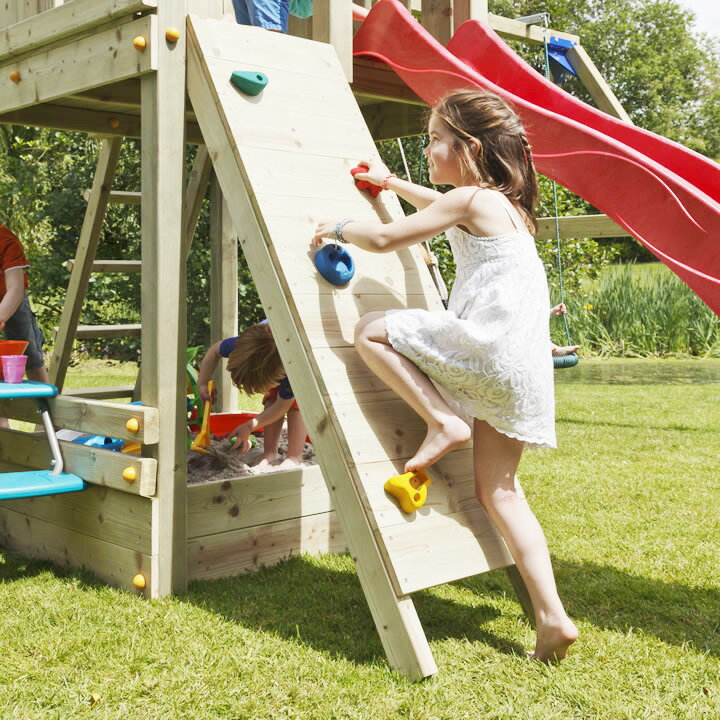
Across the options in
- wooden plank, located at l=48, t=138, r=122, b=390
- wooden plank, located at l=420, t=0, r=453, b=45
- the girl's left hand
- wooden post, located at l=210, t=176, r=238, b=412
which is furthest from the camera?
wooden post, located at l=210, t=176, r=238, b=412

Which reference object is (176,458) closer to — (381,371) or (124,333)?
(381,371)

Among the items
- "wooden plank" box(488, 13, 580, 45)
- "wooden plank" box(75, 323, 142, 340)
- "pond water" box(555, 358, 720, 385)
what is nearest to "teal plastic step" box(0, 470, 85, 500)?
"wooden plank" box(75, 323, 142, 340)

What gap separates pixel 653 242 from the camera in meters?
3.10

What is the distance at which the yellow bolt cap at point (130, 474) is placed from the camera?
3.34m

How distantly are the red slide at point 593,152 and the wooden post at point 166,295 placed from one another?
1.10m

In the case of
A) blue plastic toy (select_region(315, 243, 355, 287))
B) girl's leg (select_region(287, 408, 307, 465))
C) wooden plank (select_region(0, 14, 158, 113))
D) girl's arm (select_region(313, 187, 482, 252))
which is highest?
wooden plank (select_region(0, 14, 158, 113))

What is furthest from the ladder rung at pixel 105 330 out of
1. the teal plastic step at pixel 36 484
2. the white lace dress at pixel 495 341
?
the white lace dress at pixel 495 341

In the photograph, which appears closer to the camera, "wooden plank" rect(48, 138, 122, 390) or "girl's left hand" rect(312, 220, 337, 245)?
"girl's left hand" rect(312, 220, 337, 245)

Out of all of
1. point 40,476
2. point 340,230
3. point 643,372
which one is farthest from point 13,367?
point 643,372

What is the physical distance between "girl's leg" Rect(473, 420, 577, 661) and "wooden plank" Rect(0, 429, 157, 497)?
1.24 metres

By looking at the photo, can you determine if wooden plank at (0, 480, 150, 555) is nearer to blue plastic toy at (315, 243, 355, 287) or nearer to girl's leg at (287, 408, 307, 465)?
girl's leg at (287, 408, 307, 465)

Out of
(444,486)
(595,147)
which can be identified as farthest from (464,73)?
(444,486)

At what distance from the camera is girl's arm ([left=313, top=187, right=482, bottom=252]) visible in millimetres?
2834

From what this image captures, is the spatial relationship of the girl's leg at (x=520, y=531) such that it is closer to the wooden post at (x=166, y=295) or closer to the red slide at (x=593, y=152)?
the red slide at (x=593, y=152)
